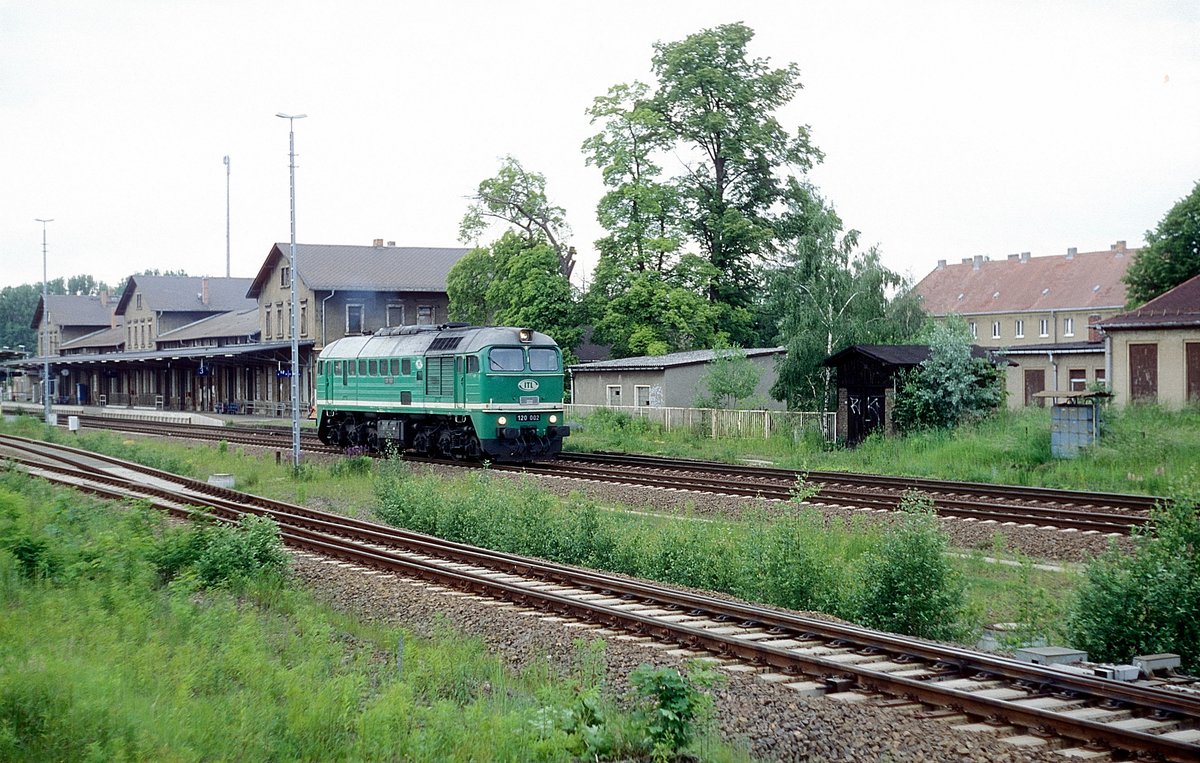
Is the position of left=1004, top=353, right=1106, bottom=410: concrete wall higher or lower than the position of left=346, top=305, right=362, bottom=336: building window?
lower

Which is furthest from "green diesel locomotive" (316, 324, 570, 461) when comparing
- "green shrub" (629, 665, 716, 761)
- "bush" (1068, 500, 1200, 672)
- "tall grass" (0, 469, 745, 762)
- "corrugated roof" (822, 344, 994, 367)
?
"green shrub" (629, 665, 716, 761)

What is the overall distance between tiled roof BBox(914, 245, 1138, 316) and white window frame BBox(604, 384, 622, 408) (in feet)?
103

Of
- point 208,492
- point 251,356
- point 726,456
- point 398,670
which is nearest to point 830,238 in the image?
point 726,456

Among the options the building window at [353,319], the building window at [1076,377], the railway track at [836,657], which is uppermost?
the building window at [353,319]

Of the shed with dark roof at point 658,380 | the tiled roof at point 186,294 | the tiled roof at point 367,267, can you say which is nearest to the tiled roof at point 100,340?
the tiled roof at point 186,294

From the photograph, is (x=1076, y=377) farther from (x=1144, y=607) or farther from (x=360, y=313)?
(x=1144, y=607)

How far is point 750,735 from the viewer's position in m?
7.45

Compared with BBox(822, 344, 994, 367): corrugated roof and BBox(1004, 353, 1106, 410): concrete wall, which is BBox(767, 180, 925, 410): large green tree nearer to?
BBox(822, 344, 994, 367): corrugated roof

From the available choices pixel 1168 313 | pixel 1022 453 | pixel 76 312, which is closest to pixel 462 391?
pixel 1022 453

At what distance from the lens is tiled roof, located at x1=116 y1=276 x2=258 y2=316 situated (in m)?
76.4

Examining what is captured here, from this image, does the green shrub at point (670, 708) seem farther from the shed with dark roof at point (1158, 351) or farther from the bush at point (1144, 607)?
the shed with dark roof at point (1158, 351)

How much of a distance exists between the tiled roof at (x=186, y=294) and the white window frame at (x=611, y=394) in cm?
4554

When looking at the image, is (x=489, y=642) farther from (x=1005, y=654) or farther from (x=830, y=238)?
(x=830, y=238)

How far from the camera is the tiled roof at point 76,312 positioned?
95.4 metres
